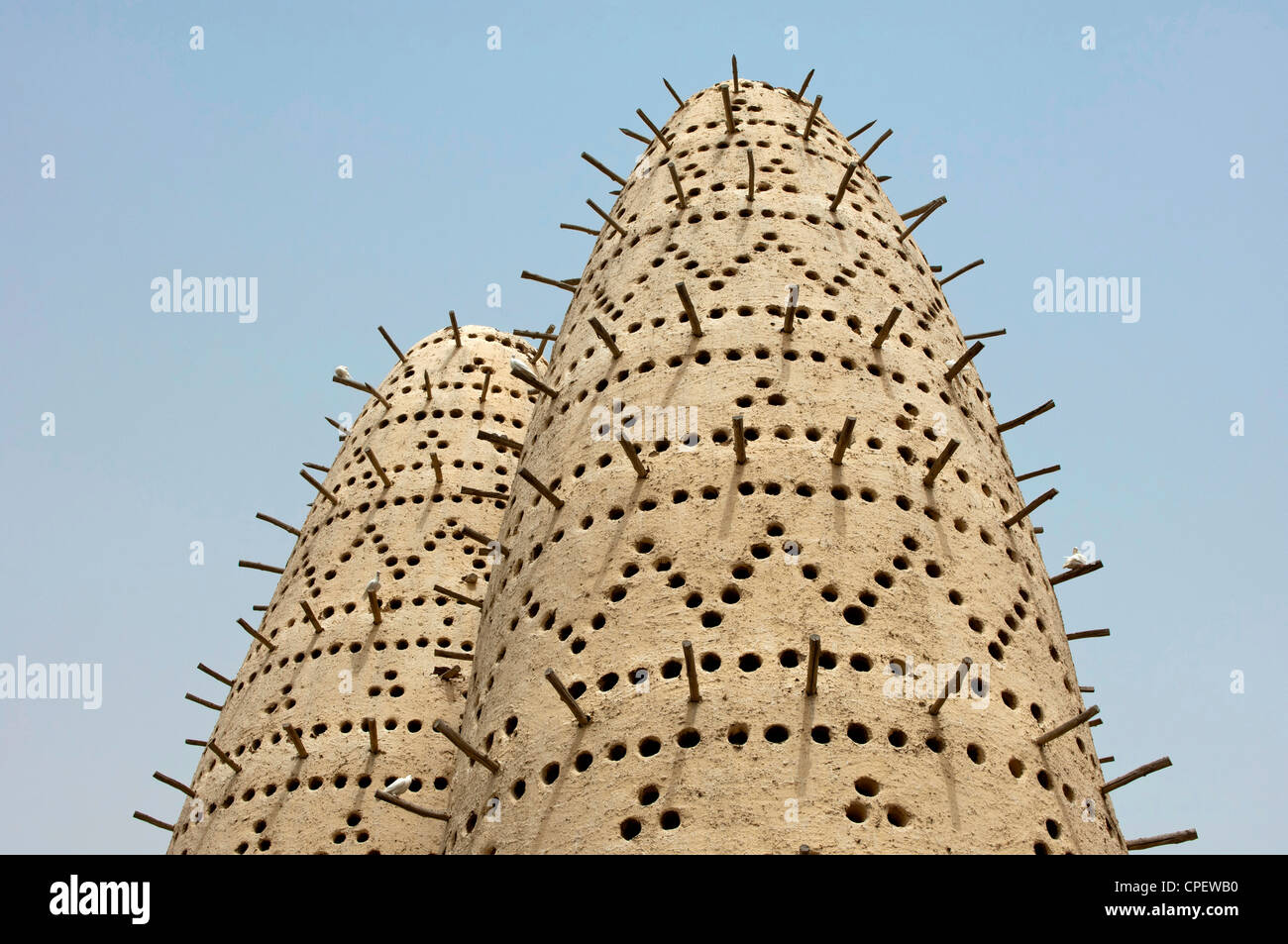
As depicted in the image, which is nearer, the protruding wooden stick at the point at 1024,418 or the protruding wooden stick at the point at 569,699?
the protruding wooden stick at the point at 569,699

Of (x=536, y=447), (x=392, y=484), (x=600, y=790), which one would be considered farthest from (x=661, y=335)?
(x=392, y=484)

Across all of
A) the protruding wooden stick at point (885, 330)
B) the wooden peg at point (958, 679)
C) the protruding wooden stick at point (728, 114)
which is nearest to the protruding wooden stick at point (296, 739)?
the protruding wooden stick at point (885, 330)

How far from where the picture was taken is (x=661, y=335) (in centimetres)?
1202

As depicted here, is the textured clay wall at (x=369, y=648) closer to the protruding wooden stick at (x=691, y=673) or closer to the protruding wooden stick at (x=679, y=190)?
the protruding wooden stick at (x=679, y=190)

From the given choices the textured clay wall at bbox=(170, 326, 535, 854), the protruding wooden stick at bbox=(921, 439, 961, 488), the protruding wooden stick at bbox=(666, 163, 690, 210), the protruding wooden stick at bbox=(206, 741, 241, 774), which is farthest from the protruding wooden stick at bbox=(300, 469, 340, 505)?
the protruding wooden stick at bbox=(921, 439, 961, 488)

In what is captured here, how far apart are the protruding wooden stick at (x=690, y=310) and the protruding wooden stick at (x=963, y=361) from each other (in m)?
2.68

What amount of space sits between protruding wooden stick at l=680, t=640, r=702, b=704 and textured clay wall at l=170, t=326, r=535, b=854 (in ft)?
23.0

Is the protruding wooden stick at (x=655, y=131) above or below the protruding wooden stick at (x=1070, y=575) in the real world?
above

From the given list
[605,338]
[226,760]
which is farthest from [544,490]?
[226,760]

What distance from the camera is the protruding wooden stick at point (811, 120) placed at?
1507 cm

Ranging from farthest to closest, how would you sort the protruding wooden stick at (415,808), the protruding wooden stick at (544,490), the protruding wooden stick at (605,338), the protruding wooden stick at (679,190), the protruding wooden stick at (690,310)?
1. the protruding wooden stick at (679,190)
2. the protruding wooden stick at (605,338)
3. the protruding wooden stick at (690,310)
4. the protruding wooden stick at (544,490)
5. the protruding wooden stick at (415,808)

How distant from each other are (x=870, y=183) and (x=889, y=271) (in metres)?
2.63

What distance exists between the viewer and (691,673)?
8.78m
